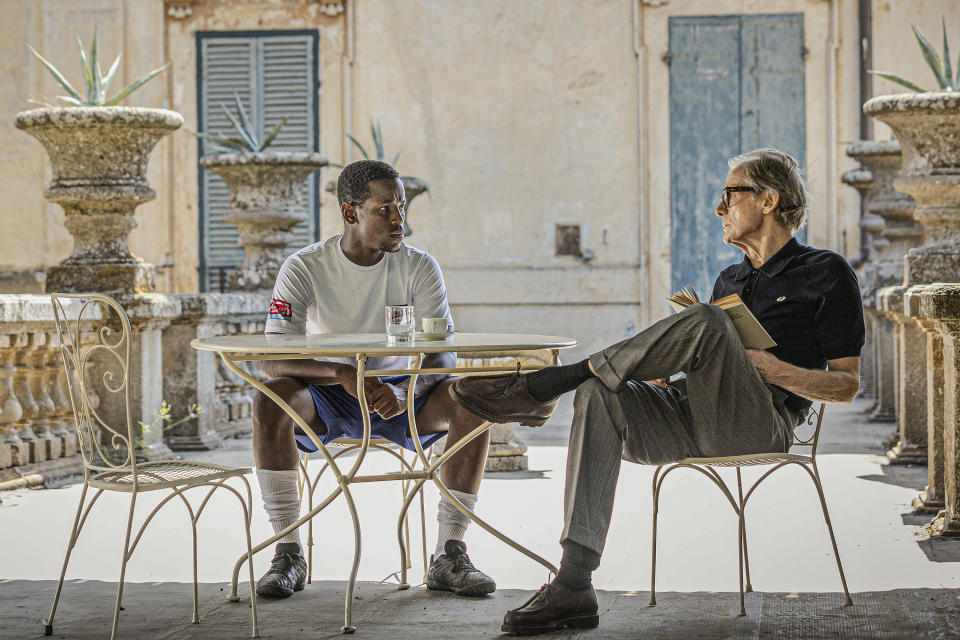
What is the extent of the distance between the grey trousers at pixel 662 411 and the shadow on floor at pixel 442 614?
0.36 meters

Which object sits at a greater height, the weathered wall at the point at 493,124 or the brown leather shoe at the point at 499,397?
the weathered wall at the point at 493,124

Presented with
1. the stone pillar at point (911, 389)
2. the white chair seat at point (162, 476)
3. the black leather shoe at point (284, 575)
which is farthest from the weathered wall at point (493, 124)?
the white chair seat at point (162, 476)

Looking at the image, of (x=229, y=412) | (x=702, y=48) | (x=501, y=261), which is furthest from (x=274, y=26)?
(x=229, y=412)

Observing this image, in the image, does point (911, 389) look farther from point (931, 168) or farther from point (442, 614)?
point (442, 614)

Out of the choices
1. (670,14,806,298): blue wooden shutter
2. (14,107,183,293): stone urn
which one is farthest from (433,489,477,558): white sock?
(670,14,806,298): blue wooden shutter

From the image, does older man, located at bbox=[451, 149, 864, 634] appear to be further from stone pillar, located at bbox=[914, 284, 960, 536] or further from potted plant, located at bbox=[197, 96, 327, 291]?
potted plant, located at bbox=[197, 96, 327, 291]

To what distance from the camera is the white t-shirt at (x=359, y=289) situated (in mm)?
4141

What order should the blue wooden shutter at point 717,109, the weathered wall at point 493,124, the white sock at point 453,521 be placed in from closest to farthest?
the white sock at point 453,521 → the blue wooden shutter at point 717,109 → the weathered wall at point 493,124

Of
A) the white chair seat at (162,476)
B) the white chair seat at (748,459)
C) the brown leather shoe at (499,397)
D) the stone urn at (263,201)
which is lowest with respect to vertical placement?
the white chair seat at (162,476)

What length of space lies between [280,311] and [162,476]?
2.36 feet

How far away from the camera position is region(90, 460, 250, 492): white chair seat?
135 inches

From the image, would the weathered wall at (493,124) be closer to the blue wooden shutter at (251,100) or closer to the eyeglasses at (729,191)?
the blue wooden shutter at (251,100)

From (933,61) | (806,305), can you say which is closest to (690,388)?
(806,305)

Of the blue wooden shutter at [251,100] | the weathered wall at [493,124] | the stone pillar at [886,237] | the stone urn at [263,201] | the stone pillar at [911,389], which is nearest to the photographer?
the stone pillar at [911,389]
